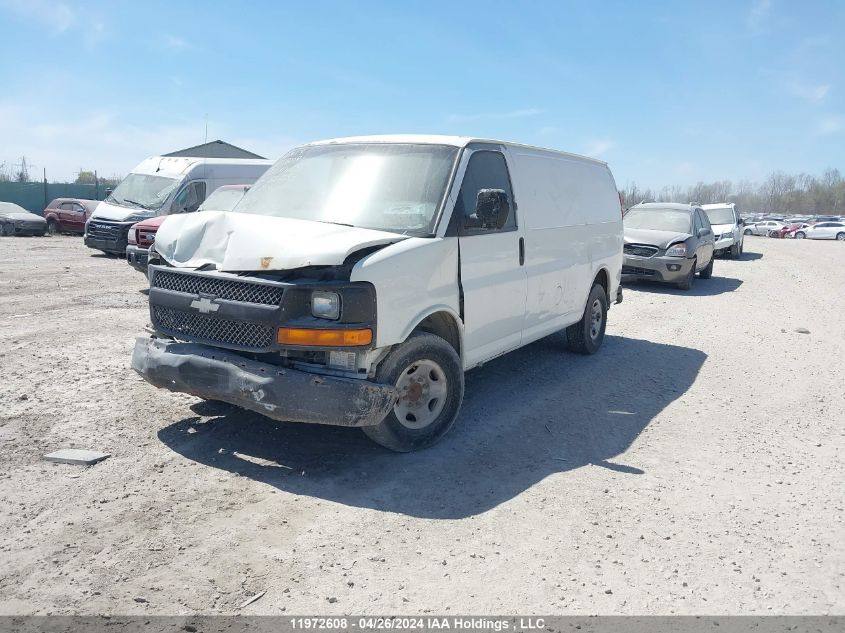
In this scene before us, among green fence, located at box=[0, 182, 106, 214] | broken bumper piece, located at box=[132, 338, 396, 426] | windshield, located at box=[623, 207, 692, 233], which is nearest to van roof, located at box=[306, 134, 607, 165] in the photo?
broken bumper piece, located at box=[132, 338, 396, 426]

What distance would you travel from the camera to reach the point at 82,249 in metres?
20.2

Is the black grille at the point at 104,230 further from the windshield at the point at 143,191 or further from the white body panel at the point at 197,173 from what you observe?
the windshield at the point at 143,191

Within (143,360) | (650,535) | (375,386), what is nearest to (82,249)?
(143,360)

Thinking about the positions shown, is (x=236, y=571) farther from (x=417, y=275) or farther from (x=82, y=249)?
(x=82, y=249)

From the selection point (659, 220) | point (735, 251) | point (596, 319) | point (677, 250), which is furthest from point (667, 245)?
point (735, 251)

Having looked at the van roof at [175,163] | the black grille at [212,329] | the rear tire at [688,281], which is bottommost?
the rear tire at [688,281]

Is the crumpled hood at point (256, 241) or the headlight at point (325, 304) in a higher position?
the crumpled hood at point (256, 241)

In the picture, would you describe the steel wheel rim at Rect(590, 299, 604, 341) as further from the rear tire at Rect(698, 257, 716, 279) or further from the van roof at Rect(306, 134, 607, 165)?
the rear tire at Rect(698, 257, 716, 279)

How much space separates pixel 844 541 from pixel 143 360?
4.57m

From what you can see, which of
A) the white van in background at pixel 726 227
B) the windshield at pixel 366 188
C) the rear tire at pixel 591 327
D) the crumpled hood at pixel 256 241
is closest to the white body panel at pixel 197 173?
the rear tire at pixel 591 327

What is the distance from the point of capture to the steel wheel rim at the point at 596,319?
830 cm

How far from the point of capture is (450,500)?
4.29 m

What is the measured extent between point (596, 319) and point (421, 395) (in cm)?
409

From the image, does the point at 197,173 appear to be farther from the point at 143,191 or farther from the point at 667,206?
the point at 667,206
